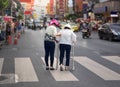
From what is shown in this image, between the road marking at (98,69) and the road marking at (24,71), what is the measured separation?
2.07 m

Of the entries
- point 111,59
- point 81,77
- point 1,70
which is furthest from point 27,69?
point 111,59

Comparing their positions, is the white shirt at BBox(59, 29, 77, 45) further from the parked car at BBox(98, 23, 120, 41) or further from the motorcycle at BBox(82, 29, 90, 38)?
the motorcycle at BBox(82, 29, 90, 38)

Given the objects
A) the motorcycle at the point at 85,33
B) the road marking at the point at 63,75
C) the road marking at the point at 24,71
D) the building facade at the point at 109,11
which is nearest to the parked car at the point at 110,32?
the motorcycle at the point at 85,33

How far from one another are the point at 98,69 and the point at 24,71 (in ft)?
8.65

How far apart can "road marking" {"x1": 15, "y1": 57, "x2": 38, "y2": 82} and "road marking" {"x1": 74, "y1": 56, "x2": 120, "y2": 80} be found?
207cm

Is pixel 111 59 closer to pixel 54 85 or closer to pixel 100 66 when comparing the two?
pixel 100 66

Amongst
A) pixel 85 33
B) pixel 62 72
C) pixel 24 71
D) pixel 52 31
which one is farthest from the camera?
pixel 85 33

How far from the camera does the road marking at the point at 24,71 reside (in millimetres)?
12548

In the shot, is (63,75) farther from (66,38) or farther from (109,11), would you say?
(109,11)

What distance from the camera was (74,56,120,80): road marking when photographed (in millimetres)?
13250

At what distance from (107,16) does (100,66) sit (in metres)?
62.7

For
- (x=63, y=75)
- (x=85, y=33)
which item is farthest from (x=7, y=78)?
(x=85, y=33)

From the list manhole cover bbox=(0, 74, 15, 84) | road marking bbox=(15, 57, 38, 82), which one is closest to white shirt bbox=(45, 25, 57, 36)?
road marking bbox=(15, 57, 38, 82)

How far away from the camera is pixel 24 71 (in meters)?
14.4
